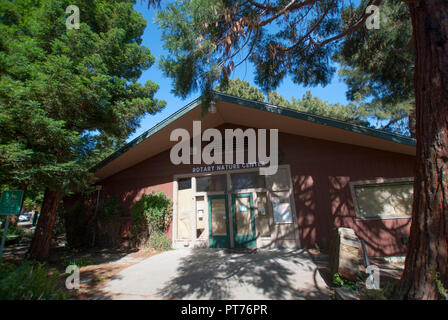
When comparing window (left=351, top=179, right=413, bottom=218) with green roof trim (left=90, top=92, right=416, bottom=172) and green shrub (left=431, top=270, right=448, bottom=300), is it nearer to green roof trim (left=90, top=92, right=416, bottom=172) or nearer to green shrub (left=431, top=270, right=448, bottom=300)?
green roof trim (left=90, top=92, right=416, bottom=172)

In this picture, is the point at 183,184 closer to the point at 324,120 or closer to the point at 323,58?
the point at 324,120

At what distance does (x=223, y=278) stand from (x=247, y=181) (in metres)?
3.80

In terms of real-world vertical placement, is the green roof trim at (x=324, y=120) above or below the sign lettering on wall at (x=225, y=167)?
above

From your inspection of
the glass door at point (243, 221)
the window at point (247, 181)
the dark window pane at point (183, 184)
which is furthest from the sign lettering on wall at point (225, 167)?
the glass door at point (243, 221)

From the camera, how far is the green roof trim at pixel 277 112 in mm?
5291

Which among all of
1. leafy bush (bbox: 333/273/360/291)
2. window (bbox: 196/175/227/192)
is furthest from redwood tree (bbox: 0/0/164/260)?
leafy bush (bbox: 333/273/360/291)

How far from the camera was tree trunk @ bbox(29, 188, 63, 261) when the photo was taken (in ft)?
18.3

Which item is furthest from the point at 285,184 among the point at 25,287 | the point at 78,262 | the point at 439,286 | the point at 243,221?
the point at 78,262

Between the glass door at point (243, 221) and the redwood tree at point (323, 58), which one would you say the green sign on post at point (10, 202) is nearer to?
the redwood tree at point (323, 58)

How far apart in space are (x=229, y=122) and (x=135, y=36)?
4950 mm

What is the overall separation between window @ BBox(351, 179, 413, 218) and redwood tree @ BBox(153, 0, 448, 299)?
382 centimetres

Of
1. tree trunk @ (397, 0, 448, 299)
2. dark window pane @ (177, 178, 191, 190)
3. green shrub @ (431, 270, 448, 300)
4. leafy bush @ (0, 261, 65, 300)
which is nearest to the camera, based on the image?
green shrub @ (431, 270, 448, 300)

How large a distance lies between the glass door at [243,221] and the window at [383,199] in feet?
11.4

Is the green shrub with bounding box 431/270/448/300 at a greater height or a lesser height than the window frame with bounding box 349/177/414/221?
lesser
